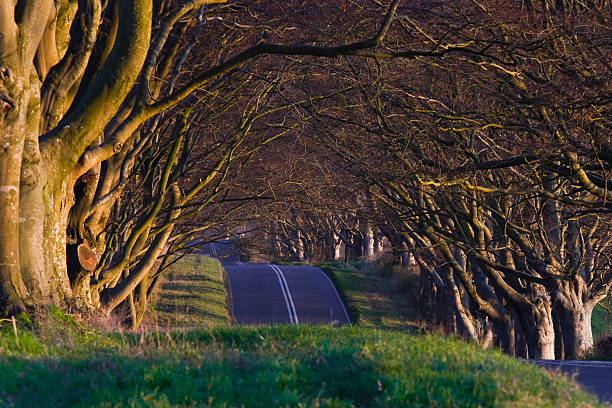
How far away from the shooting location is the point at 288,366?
614 centimetres

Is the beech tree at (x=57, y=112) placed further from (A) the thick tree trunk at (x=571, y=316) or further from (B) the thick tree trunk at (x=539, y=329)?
(B) the thick tree trunk at (x=539, y=329)

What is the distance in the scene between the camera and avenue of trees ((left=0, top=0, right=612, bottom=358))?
1005 centimetres

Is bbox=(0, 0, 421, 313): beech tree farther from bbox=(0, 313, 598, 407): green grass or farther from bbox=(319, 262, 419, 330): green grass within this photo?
bbox=(319, 262, 419, 330): green grass

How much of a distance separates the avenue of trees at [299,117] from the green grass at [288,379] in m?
3.42

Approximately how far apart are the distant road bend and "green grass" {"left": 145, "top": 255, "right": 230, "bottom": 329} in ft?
2.96

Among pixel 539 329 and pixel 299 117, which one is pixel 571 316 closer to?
pixel 539 329

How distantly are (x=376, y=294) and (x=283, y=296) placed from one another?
234 inches

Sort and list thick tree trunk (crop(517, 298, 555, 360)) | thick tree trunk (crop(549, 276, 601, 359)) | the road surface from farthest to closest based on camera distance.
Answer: the road surface
thick tree trunk (crop(517, 298, 555, 360))
thick tree trunk (crop(549, 276, 601, 359))


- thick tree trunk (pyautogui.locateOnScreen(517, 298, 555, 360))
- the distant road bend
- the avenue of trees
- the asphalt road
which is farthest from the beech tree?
the distant road bend

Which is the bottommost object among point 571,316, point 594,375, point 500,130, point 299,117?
point 594,375

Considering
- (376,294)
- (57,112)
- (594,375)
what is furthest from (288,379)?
(376,294)

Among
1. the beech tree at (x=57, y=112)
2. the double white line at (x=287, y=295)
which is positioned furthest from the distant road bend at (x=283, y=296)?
the beech tree at (x=57, y=112)

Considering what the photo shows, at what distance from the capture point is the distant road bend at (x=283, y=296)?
1369 inches

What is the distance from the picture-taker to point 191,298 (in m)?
38.1
